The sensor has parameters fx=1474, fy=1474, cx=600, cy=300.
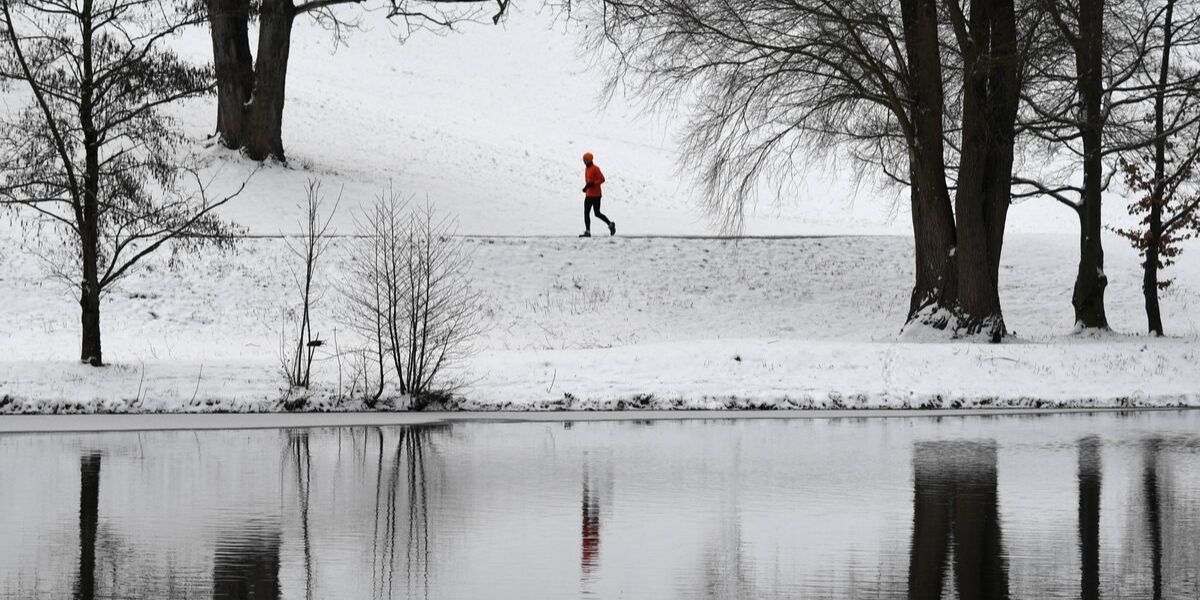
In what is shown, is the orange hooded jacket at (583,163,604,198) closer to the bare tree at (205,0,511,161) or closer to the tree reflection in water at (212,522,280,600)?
the bare tree at (205,0,511,161)

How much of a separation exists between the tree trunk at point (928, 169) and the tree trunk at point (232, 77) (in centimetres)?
2017

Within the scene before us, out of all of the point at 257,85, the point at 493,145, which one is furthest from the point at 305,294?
the point at 493,145

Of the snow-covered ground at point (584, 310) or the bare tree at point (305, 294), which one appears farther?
the snow-covered ground at point (584, 310)

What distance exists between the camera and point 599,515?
10.8 m

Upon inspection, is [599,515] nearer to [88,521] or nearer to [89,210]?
[88,521]

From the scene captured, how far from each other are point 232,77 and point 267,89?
1008 millimetres

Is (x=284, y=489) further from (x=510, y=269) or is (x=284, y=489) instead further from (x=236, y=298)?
(x=510, y=269)

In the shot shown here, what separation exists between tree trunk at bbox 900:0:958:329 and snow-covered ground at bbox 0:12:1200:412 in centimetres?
130

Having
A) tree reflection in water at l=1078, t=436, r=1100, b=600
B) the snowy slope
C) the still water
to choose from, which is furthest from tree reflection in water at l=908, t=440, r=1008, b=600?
the snowy slope

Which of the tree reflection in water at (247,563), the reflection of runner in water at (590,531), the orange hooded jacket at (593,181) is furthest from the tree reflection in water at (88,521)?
the orange hooded jacket at (593,181)

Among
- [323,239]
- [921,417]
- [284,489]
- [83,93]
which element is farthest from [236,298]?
[284,489]

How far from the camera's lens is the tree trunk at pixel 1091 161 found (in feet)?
81.2

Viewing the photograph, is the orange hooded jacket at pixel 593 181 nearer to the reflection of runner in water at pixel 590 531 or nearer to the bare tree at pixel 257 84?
the bare tree at pixel 257 84

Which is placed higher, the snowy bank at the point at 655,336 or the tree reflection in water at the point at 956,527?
Answer: the snowy bank at the point at 655,336
